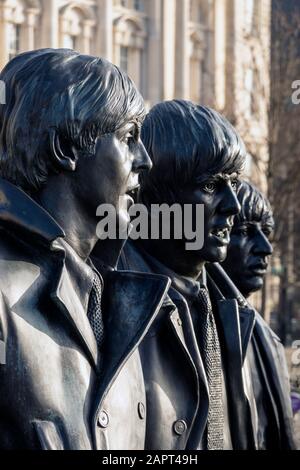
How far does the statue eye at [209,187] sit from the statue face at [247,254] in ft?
4.60

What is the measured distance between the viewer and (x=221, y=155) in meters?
5.61

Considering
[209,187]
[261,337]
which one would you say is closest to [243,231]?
[261,337]

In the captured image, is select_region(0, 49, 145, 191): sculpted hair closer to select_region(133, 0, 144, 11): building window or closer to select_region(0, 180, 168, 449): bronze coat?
select_region(0, 180, 168, 449): bronze coat

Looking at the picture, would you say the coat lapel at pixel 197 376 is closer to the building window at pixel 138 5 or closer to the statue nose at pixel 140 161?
the statue nose at pixel 140 161

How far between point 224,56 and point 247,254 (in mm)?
47315

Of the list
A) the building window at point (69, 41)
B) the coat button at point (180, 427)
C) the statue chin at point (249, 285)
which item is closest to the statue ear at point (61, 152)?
the coat button at point (180, 427)

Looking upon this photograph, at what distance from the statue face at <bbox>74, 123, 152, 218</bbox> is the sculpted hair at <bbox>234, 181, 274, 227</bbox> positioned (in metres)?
2.46

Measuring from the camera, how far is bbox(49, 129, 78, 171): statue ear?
4379mm

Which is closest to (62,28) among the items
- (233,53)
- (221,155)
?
(233,53)

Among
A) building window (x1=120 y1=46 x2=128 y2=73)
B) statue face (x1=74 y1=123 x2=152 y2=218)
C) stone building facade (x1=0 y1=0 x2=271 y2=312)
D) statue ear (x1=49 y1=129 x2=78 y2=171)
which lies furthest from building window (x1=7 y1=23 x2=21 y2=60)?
statue ear (x1=49 y1=129 x2=78 y2=171)

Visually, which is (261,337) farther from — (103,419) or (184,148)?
(103,419)

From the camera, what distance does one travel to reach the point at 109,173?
449cm

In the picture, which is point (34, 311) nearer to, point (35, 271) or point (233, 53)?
point (35, 271)
